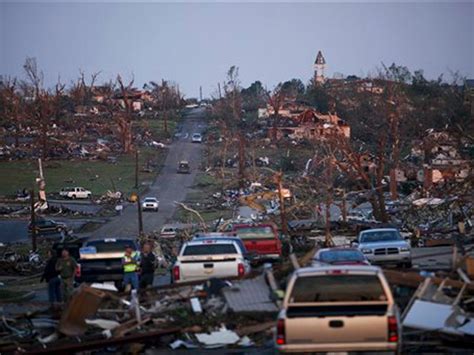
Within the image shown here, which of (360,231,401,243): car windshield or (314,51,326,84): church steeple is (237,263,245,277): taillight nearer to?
(360,231,401,243): car windshield

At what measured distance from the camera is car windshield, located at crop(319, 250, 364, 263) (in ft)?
73.3

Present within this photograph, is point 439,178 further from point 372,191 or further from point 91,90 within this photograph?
point 91,90

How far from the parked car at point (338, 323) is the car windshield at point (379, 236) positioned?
1653 cm

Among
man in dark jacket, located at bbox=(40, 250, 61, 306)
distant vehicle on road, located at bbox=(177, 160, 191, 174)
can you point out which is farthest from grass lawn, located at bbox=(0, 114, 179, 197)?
man in dark jacket, located at bbox=(40, 250, 61, 306)

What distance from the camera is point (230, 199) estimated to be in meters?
72.9

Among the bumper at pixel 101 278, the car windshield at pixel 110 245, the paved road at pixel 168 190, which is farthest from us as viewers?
the paved road at pixel 168 190

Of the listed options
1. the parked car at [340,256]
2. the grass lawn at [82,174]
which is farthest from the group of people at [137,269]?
the grass lawn at [82,174]

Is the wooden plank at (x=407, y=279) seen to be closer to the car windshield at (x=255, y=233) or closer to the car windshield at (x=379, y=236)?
the car windshield at (x=379, y=236)

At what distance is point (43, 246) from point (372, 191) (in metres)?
15.9

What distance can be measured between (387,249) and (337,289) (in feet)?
50.8

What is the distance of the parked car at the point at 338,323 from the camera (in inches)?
498

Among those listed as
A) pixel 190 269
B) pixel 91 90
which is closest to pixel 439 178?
pixel 190 269

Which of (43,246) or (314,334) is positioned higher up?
(314,334)

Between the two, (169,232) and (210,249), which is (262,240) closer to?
(210,249)
